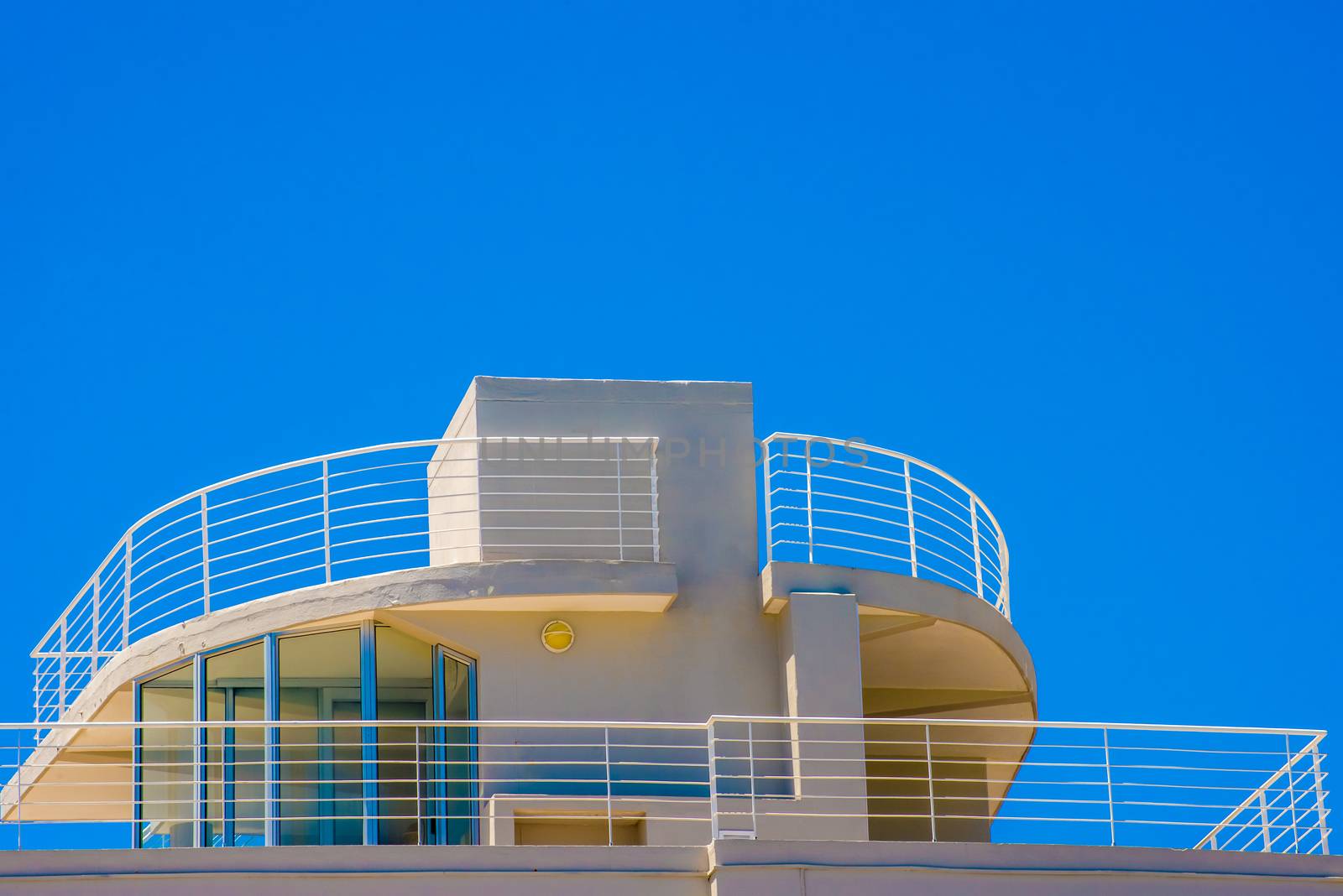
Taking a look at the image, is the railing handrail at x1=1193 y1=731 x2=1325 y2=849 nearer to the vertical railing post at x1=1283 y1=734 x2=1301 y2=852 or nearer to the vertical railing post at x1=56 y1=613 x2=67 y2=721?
the vertical railing post at x1=1283 y1=734 x2=1301 y2=852

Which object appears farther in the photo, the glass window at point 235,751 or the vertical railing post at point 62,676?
the vertical railing post at point 62,676

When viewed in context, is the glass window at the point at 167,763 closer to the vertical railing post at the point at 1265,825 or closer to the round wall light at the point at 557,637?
the round wall light at the point at 557,637

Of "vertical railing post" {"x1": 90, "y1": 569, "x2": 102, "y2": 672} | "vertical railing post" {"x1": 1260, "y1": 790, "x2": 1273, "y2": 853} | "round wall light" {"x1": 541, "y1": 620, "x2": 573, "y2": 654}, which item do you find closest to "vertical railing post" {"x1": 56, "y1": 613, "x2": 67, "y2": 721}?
"vertical railing post" {"x1": 90, "y1": 569, "x2": 102, "y2": 672}

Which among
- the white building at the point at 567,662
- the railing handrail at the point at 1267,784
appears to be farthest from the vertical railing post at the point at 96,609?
the railing handrail at the point at 1267,784

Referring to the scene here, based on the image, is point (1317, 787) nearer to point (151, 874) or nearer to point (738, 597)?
point (738, 597)

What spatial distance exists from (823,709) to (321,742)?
412 cm

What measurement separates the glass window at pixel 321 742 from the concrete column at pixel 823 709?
3.33 m

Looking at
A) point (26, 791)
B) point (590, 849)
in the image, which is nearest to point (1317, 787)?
point (590, 849)

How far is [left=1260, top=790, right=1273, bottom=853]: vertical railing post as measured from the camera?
650 inches

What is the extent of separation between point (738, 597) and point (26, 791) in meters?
8.84

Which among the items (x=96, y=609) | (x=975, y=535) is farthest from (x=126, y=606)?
(x=975, y=535)

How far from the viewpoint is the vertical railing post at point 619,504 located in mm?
18047

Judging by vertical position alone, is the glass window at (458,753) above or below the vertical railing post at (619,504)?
below

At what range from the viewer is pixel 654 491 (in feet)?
59.9
